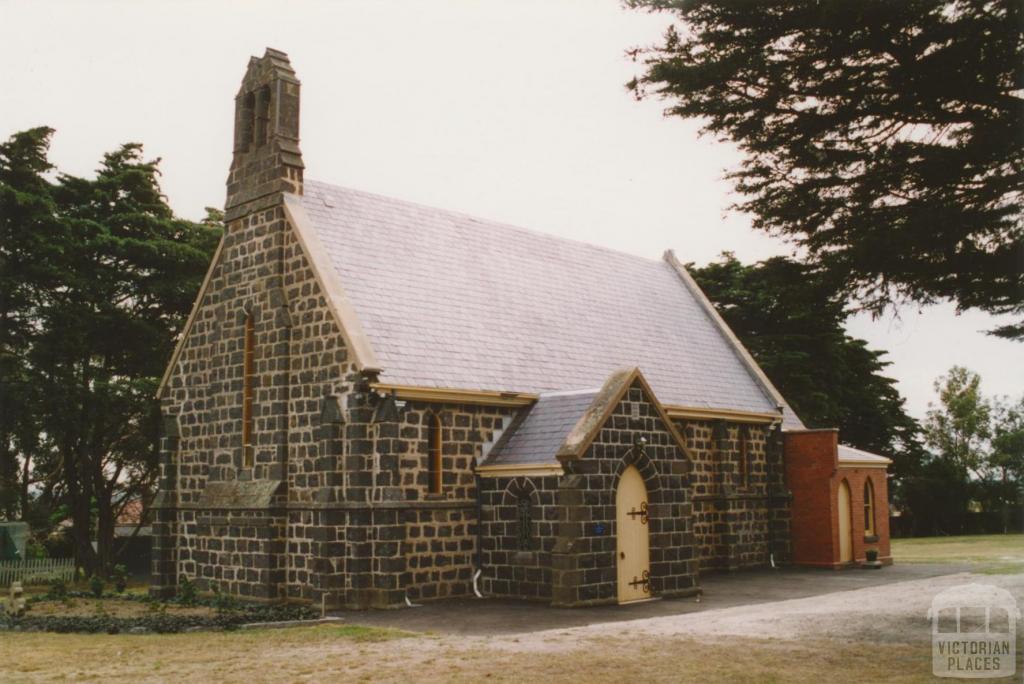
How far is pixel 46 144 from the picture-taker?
33.3 metres

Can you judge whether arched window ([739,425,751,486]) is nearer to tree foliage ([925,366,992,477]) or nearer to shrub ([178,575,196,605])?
shrub ([178,575,196,605])

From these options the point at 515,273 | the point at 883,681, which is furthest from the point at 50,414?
the point at 883,681

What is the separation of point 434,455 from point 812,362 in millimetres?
29802

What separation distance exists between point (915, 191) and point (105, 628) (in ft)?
49.9

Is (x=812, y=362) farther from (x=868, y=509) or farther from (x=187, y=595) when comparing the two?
(x=187, y=595)

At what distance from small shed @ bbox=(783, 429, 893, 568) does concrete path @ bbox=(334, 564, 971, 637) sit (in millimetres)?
2402

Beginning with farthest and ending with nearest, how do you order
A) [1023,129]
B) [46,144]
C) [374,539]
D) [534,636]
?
[46,144]
[374,539]
[534,636]
[1023,129]

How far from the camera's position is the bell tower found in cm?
2328

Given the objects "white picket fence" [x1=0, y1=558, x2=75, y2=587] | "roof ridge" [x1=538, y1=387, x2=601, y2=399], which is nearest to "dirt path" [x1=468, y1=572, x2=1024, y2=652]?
"roof ridge" [x1=538, y1=387, x2=601, y2=399]

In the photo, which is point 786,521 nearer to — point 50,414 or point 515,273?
point 515,273

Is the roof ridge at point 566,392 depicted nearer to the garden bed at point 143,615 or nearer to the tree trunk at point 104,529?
the garden bed at point 143,615

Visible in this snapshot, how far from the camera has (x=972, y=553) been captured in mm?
35844

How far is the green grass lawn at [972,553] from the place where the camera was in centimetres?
2905

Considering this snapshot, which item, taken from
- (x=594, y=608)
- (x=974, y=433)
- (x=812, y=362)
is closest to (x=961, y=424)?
(x=974, y=433)
